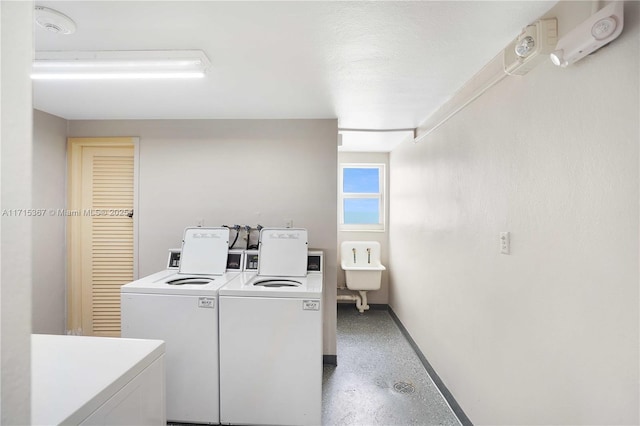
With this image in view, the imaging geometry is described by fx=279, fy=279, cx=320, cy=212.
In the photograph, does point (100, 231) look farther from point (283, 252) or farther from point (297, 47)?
point (297, 47)

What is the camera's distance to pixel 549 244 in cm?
122

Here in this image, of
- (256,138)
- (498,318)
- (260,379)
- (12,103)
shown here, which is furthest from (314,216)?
(12,103)

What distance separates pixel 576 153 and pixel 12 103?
63.6 inches

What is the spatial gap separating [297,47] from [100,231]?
2744mm

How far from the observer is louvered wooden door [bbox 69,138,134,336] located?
9.31 ft

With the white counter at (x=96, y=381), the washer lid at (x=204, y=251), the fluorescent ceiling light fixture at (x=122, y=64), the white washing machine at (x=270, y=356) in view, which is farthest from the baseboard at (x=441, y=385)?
the fluorescent ceiling light fixture at (x=122, y=64)

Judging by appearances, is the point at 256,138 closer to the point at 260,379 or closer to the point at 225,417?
the point at 260,379

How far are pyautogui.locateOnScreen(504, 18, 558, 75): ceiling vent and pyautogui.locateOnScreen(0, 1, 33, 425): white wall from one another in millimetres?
1621

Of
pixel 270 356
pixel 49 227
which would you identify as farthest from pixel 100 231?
pixel 270 356

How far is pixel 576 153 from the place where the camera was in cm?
109

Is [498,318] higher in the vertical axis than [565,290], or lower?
lower

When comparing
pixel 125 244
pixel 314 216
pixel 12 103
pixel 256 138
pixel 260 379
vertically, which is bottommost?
pixel 260 379

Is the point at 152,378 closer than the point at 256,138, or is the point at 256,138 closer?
the point at 152,378

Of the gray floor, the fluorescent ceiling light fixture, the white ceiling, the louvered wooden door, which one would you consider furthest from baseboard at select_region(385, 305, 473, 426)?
the louvered wooden door
